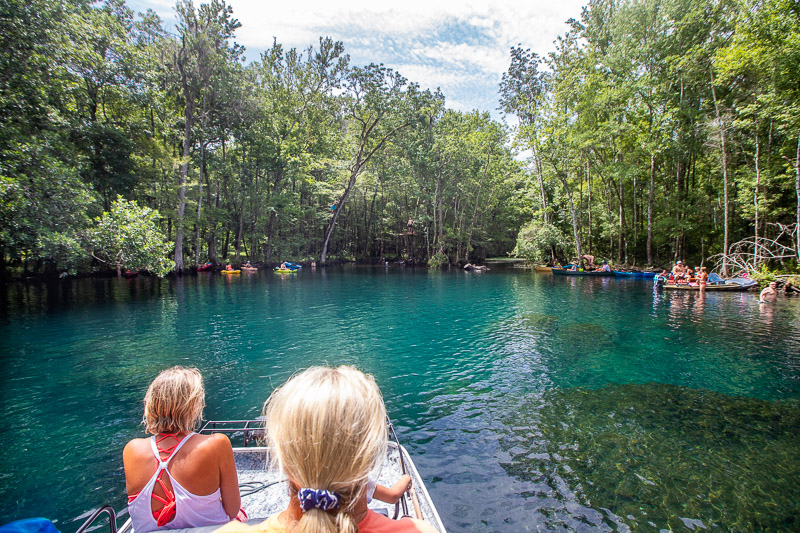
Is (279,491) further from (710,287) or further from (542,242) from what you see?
(542,242)

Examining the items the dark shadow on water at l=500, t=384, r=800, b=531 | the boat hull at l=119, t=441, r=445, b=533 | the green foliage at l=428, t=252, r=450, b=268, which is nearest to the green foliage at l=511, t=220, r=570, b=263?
the green foliage at l=428, t=252, r=450, b=268

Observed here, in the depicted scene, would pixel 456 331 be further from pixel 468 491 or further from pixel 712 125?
pixel 712 125

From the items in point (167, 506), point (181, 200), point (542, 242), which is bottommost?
point (167, 506)

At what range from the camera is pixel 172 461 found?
2.47 metres

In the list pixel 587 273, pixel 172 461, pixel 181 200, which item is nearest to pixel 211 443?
pixel 172 461

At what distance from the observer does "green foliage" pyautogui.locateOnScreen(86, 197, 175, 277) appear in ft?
59.2

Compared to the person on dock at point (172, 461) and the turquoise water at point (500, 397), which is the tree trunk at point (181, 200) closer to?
the turquoise water at point (500, 397)

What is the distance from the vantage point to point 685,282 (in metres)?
22.8

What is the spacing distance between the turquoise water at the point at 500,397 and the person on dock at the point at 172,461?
10.6 ft

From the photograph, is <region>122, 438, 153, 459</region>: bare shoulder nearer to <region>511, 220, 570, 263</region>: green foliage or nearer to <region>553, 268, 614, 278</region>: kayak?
<region>553, 268, 614, 278</region>: kayak

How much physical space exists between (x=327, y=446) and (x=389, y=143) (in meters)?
47.6

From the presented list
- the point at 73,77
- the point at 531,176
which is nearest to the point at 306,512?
the point at 73,77

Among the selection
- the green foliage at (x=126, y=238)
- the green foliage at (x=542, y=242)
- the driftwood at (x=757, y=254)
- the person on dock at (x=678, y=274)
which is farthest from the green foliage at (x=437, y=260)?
the green foliage at (x=126, y=238)

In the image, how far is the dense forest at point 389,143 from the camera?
17.7 m
